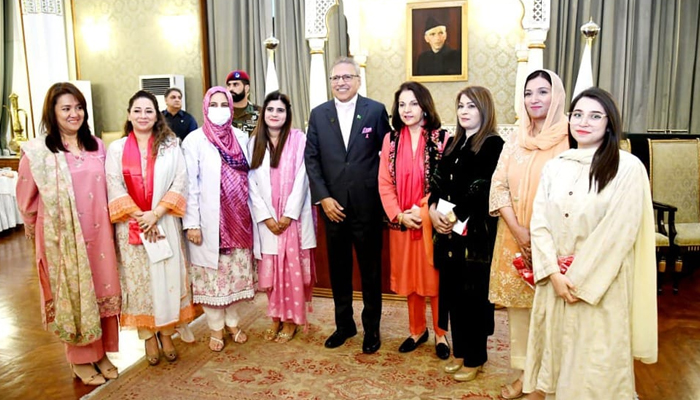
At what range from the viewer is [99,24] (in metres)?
8.19

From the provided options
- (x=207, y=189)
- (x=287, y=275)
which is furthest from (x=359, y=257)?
(x=207, y=189)

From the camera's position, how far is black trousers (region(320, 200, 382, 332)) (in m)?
3.11

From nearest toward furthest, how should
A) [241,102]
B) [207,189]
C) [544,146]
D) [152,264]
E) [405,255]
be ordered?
[544,146]
[152,264]
[405,255]
[207,189]
[241,102]

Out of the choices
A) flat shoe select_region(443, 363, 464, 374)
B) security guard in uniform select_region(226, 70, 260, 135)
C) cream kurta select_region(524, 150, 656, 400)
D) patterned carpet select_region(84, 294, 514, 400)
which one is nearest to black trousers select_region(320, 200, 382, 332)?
patterned carpet select_region(84, 294, 514, 400)

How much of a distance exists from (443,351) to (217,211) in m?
1.49

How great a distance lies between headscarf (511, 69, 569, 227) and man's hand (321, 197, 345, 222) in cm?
102

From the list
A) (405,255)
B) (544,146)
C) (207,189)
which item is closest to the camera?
(544,146)

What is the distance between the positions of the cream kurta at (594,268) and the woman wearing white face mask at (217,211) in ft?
5.65

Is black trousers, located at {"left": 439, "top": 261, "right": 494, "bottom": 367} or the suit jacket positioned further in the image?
the suit jacket

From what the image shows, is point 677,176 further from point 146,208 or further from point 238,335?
point 146,208

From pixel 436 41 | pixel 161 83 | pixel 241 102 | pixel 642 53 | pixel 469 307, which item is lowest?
pixel 469 307

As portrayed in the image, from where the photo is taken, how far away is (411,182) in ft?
9.66

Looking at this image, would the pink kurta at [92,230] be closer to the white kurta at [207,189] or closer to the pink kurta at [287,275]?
the white kurta at [207,189]

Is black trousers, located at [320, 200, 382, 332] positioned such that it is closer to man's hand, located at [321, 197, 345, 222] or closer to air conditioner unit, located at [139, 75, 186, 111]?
man's hand, located at [321, 197, 345, 222]
